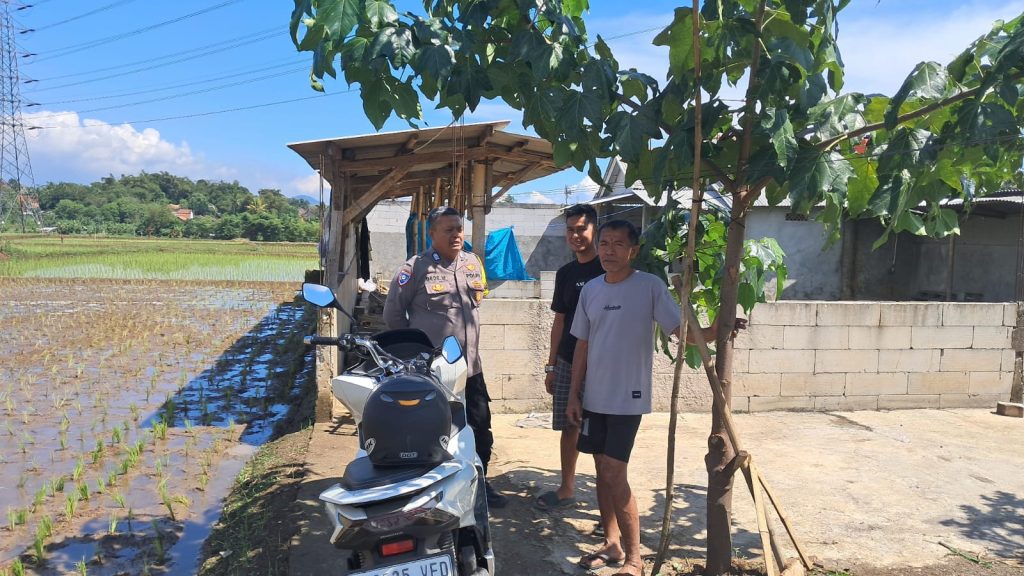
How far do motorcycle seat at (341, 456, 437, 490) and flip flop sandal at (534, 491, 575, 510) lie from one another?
6.83 ft

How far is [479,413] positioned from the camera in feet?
14.8

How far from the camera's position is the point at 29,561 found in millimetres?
4129

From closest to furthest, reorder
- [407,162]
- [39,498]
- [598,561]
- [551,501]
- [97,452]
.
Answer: [598,561] < [551,501] < [39,498] < [97,452] < [407,162]

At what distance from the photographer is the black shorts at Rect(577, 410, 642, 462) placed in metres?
3.50

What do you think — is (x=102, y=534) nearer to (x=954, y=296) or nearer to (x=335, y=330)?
(x=335, y=330)

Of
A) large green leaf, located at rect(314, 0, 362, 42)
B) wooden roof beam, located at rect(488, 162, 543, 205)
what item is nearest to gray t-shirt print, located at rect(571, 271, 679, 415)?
large green leaf, located at rect(314, 0, 362, 42)

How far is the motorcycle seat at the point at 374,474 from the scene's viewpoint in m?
2.56

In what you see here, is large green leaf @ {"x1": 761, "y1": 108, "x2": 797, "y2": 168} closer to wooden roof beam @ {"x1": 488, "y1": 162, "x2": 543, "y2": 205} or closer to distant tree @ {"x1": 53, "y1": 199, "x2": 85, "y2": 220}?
wooden roof beam @ {"x1": 488, "y1": 162, "x2": 543, "y2": 205}

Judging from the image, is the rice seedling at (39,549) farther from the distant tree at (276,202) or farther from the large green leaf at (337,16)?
the distant tree at (276,202)

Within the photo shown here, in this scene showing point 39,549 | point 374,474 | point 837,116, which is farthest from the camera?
point 39,549

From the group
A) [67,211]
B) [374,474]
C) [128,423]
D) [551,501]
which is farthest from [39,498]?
[67,211]

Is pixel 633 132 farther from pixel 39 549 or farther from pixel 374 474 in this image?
pixel 39 549

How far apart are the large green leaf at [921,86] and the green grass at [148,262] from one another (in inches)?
982

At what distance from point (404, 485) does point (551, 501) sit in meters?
2.29
